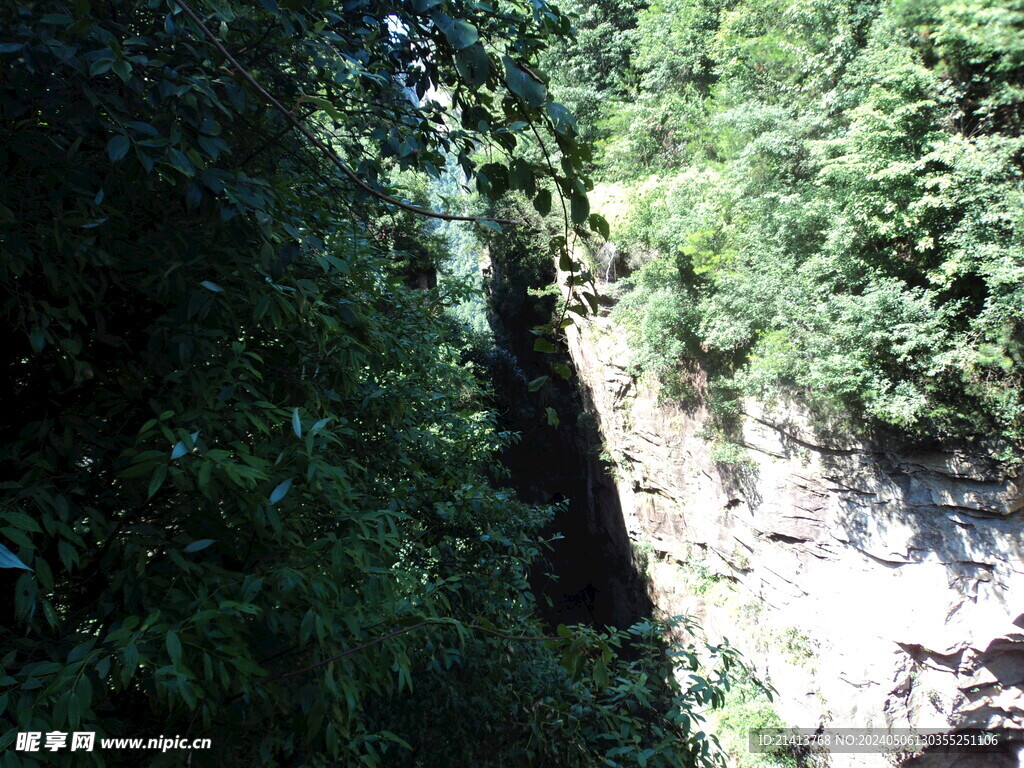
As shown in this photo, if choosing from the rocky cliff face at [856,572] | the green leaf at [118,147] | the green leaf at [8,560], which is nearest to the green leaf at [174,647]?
the green leaf at [8,560]

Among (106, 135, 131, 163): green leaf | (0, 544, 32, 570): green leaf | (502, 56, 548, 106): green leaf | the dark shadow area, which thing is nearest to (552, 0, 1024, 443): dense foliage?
the dark shadow area

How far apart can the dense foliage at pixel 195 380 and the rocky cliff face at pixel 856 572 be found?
18.9ft

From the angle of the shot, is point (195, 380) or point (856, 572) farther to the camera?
point (856, 572)

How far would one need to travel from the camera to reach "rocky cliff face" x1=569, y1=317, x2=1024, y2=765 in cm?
607

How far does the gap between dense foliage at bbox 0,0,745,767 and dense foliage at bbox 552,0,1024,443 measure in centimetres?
514

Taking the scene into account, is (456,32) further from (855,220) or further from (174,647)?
(855,220)

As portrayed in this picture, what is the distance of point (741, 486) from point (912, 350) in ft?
10.5

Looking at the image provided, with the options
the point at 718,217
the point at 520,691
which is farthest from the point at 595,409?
the point at 520,691

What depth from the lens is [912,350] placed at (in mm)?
5801

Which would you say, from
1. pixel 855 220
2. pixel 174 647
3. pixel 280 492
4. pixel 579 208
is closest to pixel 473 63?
pixel 579 208

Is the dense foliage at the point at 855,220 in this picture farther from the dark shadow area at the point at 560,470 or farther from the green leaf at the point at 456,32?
the green leaf at the point at 456,32

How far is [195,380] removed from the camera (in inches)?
53.1

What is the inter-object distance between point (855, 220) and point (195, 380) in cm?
640

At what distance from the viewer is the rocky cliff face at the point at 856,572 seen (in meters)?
6.07
